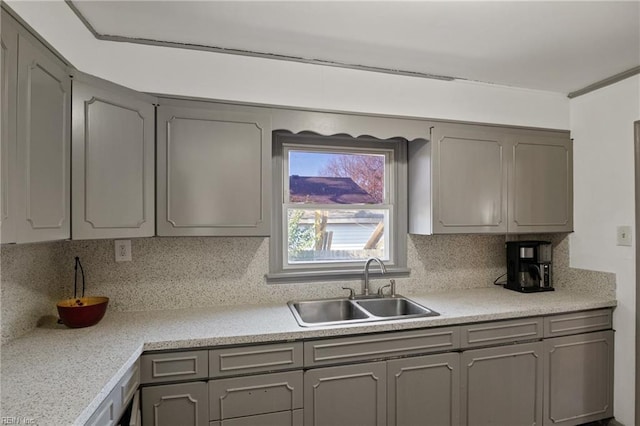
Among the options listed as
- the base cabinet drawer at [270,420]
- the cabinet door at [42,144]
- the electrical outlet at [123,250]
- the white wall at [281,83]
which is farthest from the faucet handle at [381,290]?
the cabinet door at [42,144]

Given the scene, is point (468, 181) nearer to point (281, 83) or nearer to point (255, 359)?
point (281, 83)

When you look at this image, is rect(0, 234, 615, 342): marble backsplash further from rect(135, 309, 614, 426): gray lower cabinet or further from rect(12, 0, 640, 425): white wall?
rect(135, 309, 614, 426): gray lower cabinet

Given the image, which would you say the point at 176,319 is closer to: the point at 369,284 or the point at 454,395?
the point at 369,284

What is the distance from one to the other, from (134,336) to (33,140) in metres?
0.93

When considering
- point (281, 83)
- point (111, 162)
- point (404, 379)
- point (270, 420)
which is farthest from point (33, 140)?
point (404, 379)

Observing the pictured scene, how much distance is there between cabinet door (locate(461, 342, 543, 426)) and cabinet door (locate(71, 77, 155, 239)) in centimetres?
198

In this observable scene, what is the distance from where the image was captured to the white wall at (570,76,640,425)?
6.98ft

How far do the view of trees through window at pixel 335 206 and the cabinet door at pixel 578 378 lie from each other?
1.25m

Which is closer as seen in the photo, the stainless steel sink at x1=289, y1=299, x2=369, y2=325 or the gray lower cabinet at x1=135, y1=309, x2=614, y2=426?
the gray lower cabinet at x1=135, y1=309, x2=614, y2=426

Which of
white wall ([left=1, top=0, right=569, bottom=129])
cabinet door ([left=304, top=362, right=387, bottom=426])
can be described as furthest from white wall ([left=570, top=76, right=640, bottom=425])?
cabinet door ([left=304, top=362, right=387, bottom=426])

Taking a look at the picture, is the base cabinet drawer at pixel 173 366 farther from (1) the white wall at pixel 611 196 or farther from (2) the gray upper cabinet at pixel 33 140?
(1) the white wall at pixel 611 196

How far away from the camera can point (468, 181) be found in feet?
7.45

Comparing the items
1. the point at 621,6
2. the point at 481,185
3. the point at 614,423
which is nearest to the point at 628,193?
the point at 481,185

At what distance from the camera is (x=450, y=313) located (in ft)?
6.41
